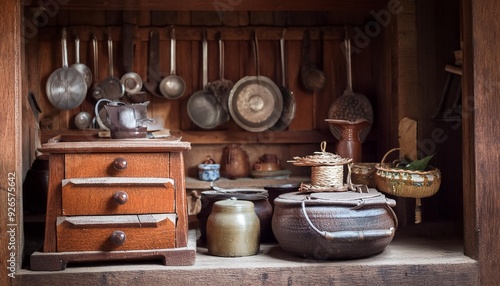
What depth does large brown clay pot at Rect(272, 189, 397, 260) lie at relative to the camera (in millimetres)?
2438

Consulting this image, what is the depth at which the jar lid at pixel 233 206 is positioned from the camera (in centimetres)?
257

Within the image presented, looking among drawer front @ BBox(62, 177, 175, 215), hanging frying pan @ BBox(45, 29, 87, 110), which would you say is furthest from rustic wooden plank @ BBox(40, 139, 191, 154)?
hanging frying pan @ BBox(45, 29, 87, 110)

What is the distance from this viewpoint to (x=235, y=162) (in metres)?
3.73

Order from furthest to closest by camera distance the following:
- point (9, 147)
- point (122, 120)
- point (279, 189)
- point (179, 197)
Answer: point (279, 189) → point (122, 120) → point (179, 197) → point (9, 147)

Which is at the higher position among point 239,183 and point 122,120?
point 122,120

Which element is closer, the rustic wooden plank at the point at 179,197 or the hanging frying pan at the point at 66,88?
the rustic wooden plank at the point at 179,197

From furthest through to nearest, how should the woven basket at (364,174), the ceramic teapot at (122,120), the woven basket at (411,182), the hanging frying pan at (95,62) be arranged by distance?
the hanging frying pan at (95,62) → the woven basket at (364,174) → the woven basket at (411,182) → the ceramic teapot at (122,120)

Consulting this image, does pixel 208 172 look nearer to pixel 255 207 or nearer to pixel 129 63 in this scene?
pixel 129 63

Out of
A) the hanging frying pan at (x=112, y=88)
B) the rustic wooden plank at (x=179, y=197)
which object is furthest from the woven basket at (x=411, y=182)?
the hanging frying pan at (x=112, y=88)

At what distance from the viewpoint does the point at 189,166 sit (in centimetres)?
387

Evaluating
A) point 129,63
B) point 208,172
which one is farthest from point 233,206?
point 129,63

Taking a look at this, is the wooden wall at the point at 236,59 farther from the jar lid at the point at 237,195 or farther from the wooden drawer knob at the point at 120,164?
the wooden drawer knob at the point at 120,164

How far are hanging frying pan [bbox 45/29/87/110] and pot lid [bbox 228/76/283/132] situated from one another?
2.87ft

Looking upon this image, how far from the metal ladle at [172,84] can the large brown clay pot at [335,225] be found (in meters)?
1.45
